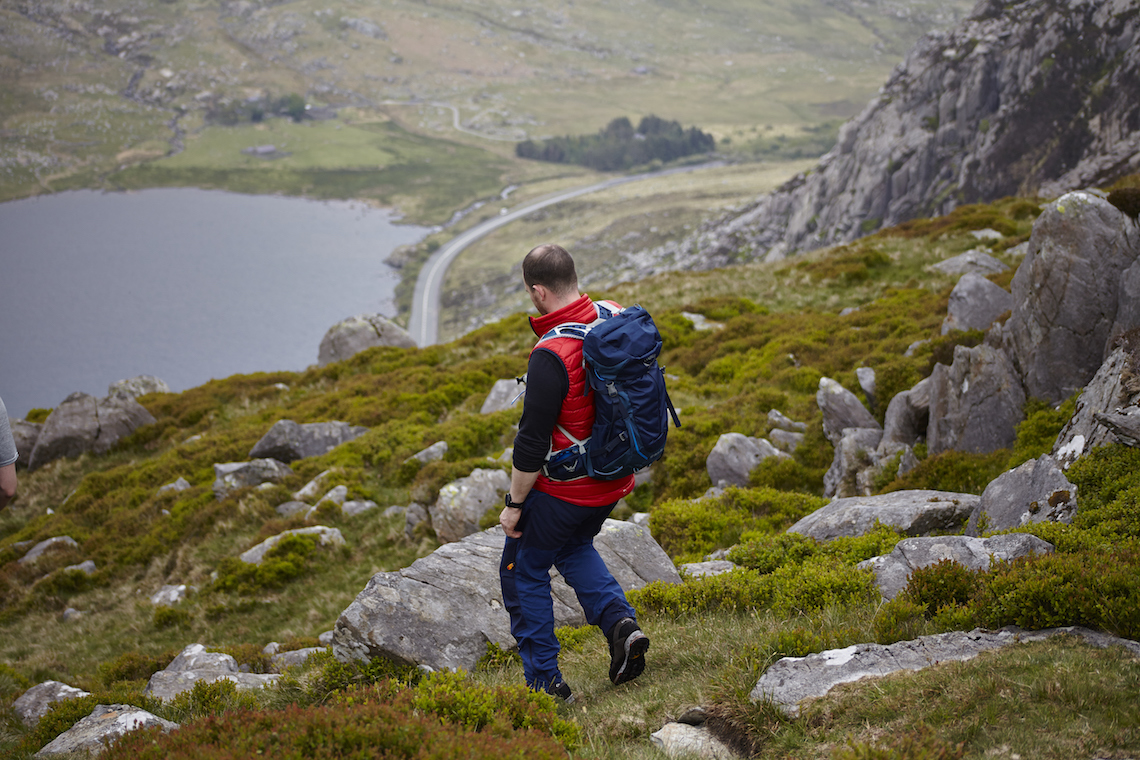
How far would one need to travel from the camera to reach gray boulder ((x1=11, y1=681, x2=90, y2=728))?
8.06 metres

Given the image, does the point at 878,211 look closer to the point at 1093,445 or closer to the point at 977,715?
the point at 1093,445

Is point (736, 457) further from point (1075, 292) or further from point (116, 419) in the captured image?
point (116, 419)

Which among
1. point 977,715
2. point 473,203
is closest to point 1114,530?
point 977,715

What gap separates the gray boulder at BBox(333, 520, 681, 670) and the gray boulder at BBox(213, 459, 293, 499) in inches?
429

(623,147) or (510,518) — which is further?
(623,147)

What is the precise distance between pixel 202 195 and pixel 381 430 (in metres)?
150

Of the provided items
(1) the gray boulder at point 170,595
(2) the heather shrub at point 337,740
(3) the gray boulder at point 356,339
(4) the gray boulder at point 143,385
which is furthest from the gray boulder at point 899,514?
(4) the gray boulder at point 143,385

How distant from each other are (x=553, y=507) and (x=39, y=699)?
28.0ft

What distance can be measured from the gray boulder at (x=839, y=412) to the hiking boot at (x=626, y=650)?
26.6 ft

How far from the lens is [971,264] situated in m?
21.4

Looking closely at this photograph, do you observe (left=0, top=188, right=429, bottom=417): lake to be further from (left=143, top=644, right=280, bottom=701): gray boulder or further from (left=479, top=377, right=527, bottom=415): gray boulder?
(left=143, top=644, right=280, bottom=701): gray boulder

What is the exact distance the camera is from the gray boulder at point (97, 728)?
590 centimetres

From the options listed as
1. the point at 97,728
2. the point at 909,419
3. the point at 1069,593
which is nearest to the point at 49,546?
the point at 97,728

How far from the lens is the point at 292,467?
1709 centimetres
